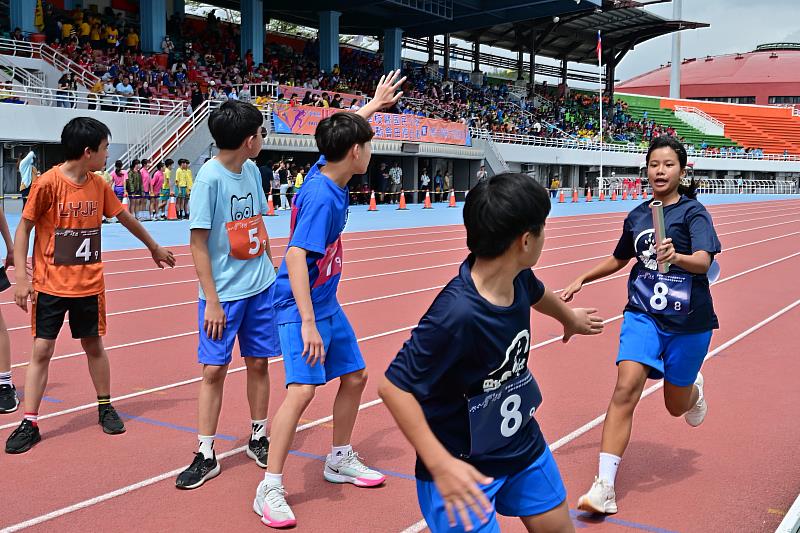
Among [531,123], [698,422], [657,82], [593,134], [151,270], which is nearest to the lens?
[698,422]

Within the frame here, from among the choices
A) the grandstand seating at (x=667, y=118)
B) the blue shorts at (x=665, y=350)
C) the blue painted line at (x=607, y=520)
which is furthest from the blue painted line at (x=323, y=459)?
the grandstand seating at (x=667, y=118)

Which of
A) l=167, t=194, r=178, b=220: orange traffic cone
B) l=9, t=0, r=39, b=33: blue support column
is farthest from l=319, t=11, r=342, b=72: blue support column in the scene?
l=167, t=194, r=178, b=220: orange traffic cone

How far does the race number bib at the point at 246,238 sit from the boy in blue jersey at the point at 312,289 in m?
0.53

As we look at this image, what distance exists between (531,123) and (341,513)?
48.8m

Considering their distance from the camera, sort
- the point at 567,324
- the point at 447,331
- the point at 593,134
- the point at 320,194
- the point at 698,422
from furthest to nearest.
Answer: the point at 593,134 → the point at 698,422 → the point at 320,194 → the point at 567,324 → the point at 447,331

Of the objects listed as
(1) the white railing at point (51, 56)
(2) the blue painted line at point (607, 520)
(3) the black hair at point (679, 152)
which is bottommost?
(2) the blue painted line at point (607, 520)

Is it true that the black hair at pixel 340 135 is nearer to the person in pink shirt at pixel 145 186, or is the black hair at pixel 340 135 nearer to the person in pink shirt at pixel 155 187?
the person in pink shirt at pixel 145 186

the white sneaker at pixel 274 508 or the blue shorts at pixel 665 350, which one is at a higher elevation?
the blue shorts at pixel 665 350

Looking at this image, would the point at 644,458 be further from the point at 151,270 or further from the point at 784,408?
the point at 151,270

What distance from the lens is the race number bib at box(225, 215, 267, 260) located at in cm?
428

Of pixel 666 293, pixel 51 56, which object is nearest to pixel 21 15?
pixel 51 56

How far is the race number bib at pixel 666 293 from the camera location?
410 cm

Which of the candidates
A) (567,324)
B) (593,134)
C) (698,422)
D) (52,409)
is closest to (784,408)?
(698,422)

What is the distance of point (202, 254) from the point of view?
13.5ft
